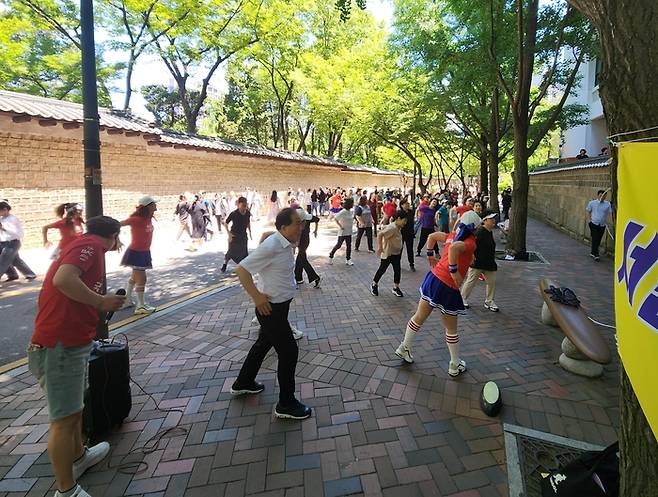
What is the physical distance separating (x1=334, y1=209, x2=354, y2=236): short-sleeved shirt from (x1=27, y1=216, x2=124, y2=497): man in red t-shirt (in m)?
7.35

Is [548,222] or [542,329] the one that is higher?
[548,222]

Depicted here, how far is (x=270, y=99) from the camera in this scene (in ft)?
99.2

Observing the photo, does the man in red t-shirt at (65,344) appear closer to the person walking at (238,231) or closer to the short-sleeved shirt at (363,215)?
the person walking at (238,231)

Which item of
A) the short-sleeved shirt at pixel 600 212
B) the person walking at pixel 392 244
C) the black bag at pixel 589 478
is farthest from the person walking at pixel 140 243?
the short-sleeved shirt at pixel 600 212

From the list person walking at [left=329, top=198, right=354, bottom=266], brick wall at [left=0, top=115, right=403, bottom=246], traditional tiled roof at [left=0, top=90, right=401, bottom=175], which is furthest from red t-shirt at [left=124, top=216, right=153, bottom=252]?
brick wall at [left=0, top=115, right=403, bottom=246]

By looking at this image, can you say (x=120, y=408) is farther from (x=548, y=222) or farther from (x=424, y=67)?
(x=548, y=222)

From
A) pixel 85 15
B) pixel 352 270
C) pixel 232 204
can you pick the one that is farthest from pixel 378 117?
pixel 85 15

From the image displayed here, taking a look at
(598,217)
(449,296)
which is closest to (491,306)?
(449,296)

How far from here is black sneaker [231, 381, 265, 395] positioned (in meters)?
3.66

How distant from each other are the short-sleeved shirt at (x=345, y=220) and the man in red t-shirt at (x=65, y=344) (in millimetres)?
7350

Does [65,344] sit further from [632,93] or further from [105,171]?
[105,171]

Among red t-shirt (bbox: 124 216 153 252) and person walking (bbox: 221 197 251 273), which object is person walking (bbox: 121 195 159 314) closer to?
red t-shirt (bbox: 124 216 153 252)

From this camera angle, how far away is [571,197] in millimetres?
16359

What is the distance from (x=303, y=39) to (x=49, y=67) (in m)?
14.9
